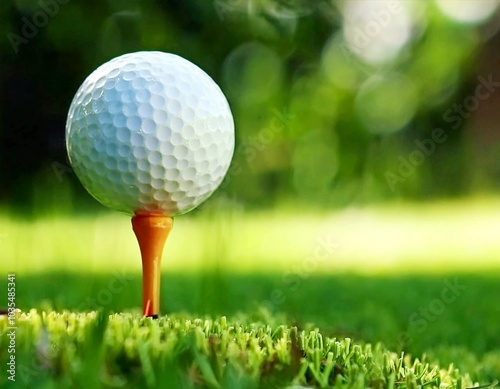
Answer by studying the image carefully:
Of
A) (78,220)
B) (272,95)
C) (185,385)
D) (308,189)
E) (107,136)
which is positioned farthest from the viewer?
(272,95)

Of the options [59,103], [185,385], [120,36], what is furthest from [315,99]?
[185,385]

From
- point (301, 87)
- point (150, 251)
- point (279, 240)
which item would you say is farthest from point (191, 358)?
point (301, 87)

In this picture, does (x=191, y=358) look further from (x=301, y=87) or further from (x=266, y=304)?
(x=301, y=87)

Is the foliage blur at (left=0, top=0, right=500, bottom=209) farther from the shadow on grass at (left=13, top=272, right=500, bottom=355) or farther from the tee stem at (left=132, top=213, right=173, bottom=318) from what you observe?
the tee stem at (left=132, top=213, right=173, bottom=318)

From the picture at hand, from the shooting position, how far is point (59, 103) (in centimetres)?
532

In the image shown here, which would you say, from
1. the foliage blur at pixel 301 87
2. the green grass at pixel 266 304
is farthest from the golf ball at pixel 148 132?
the foliage blur at pixel 301 87

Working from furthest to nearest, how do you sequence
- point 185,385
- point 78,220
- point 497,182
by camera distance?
point 497,182 < point 78,220 < point 185,385

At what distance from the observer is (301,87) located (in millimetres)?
6371

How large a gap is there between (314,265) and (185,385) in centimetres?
219

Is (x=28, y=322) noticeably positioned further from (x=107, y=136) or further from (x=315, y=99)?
(x=315, y=99)

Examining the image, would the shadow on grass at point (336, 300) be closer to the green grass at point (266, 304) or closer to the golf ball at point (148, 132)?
the green grass at point (266, 304)

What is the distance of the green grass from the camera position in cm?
103

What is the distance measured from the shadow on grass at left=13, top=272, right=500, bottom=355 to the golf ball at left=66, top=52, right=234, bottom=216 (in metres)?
0.28

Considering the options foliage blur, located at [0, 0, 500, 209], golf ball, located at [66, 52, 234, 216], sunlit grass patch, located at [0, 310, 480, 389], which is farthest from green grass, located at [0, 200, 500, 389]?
foliage blur, located at [0, 0, 500, 209]
